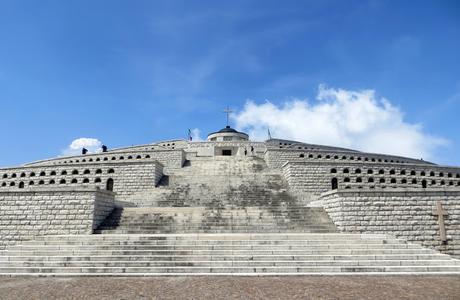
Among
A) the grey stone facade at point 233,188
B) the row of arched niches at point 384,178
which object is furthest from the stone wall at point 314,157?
the row of arched niches at point 384,178

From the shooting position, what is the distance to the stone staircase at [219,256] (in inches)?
378

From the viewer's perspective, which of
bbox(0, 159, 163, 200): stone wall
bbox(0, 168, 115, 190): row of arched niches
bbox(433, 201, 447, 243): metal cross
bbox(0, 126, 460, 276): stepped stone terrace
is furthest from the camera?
bbox(0, 168, 115, 190): row of arched niches

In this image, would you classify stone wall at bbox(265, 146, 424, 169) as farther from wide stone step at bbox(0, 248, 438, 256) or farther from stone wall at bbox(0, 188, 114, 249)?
→ stone wall at bbox(0, 188, 114, 249)

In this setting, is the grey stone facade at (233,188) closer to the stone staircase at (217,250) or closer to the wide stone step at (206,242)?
the stone staircase at (217,250)

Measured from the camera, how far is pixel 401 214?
14.1 meters

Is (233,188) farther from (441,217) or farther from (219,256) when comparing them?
(441,217)

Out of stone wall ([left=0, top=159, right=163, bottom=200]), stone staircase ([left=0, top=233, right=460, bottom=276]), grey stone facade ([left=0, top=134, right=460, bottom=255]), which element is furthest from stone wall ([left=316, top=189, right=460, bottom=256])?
stone wall ([left=0, top=159, right=163, bottom=200])

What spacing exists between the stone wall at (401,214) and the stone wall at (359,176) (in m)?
6.47

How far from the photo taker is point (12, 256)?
10.6 m

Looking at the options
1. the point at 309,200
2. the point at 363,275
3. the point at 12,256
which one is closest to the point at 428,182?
the point at 309,200

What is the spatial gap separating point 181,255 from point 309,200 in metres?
10.4

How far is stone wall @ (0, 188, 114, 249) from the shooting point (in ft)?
45.5

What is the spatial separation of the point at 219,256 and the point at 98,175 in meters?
15.7

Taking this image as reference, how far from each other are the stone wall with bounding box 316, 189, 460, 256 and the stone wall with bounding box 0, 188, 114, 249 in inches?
413
